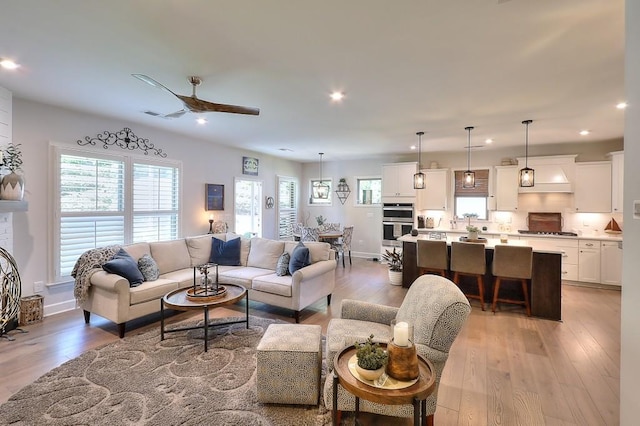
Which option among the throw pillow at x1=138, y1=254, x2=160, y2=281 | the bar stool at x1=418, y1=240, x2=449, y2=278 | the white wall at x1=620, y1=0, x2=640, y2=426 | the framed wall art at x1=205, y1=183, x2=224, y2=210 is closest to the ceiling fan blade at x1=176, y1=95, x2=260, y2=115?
the throw pillow at x1=138, y1=254, x2=160, y2=281

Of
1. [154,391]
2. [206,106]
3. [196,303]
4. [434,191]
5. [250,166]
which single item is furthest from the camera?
[250,166]

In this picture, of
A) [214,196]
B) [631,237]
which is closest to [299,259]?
[214,196]

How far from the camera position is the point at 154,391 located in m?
2.43

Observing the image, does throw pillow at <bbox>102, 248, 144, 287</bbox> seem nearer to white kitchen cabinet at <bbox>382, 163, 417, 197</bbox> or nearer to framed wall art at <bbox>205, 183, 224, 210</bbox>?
framed wall art at <bbox>205, 183, 224, 210</bbox>

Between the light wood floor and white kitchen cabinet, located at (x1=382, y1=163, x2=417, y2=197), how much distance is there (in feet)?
10.7

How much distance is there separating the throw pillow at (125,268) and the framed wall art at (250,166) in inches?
145

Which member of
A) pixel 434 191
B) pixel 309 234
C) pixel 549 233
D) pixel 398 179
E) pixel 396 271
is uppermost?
pixel 398 179

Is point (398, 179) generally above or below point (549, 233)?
above

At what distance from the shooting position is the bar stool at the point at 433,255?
4.70 m

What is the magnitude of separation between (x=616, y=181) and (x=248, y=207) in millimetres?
7336

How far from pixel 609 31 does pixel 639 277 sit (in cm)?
179

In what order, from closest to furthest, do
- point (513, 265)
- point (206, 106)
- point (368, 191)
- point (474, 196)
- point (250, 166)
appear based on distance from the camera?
point (206, 106)
point (513, 265)
point (474, 196)
point (250, 166)
point (368, 191)

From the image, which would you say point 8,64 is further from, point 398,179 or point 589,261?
point 589,261

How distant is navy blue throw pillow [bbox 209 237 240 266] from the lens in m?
4.90
